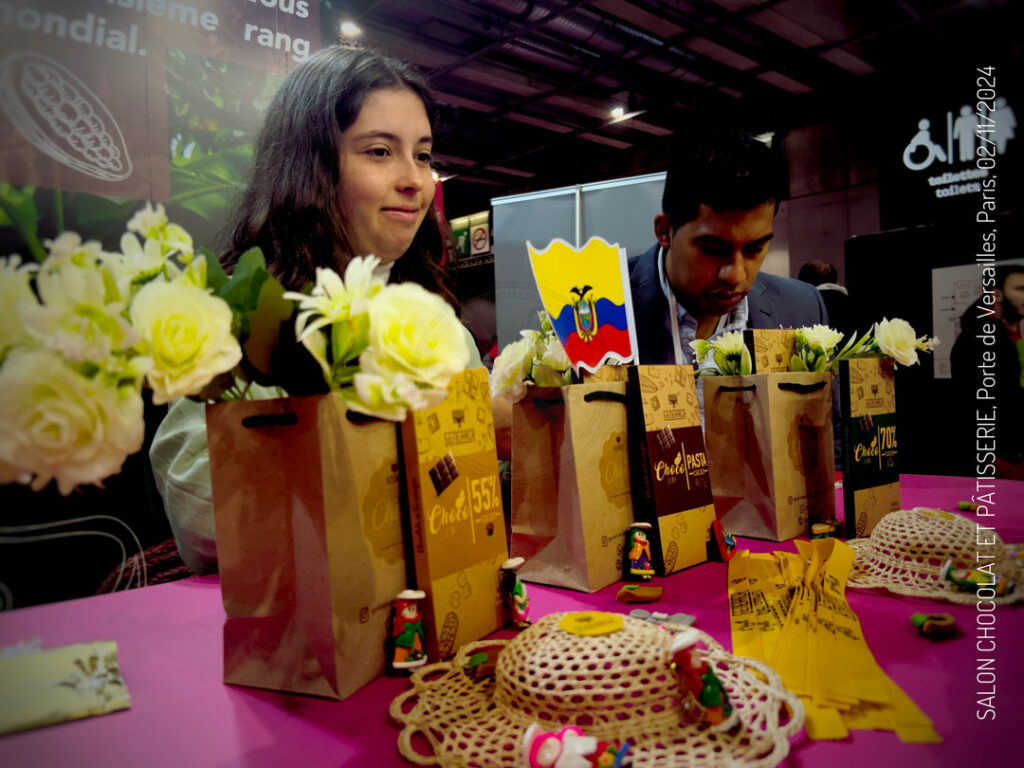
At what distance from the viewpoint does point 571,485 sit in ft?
3.56

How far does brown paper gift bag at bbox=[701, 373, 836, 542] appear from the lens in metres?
1.36

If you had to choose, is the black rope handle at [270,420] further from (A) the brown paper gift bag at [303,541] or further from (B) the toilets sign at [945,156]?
(B) the toilets sign at [945,156]

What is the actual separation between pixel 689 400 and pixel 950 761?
30.7 inches

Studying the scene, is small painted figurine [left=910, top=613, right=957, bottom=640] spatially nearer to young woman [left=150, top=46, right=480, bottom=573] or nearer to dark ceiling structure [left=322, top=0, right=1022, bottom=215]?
young woman [left=150, top=46, right=480, bottom=573]

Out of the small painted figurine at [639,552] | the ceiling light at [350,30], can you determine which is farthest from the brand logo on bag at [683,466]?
the ceiling light at [350,30]

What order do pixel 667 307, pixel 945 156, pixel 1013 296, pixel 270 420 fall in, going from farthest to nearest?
1. pixel 667 307
2. pixel 945 156
3. pixel 1013 296
4. pixel 270 420

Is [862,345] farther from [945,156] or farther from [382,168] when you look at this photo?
[382,168]

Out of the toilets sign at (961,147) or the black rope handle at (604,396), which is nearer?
the black rope handle at (604,396)

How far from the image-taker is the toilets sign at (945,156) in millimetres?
1400

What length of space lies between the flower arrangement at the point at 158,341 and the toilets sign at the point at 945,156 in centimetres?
140

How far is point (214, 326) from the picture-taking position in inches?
24.1

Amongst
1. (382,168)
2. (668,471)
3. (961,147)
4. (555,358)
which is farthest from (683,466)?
(961,147)

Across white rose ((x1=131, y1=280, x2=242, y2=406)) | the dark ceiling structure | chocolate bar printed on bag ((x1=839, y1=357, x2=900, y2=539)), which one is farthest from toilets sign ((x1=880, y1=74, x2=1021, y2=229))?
white rose ((x1=131, y1=280, x2=242, y2=406))

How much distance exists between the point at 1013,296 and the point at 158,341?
154 cm
